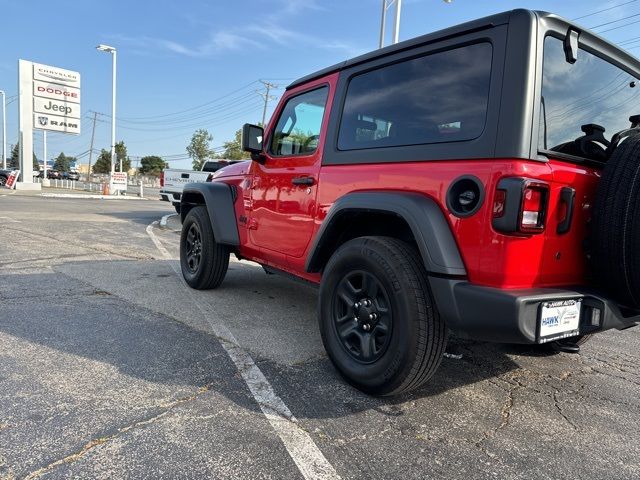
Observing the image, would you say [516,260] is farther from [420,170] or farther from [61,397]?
[61,397]

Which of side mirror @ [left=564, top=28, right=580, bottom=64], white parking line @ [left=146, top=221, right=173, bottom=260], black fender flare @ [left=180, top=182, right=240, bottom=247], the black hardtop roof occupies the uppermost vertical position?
the black hardtop roof

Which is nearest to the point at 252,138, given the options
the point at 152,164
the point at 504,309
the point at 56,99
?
the point at 504,309

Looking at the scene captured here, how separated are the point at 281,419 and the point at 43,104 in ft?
110

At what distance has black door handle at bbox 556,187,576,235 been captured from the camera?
238 cm

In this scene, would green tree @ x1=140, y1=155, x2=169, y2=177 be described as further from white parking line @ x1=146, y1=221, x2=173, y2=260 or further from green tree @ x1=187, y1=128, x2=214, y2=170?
white parking line @ x1=146, y1=221, x2=173, y2=260

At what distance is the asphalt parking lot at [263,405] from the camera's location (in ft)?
6.98

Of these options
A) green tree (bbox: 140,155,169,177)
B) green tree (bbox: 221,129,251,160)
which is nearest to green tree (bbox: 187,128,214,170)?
green tree (bbox: 221,129,251,160)

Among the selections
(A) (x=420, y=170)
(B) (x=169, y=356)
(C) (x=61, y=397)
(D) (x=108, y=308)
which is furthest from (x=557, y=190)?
(D) (x=108, y=308)

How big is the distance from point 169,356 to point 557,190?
8.79 feet

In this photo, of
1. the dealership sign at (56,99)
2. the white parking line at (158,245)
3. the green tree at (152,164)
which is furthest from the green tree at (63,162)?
the white parking line at (158,245)

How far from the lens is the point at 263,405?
8.63 ft

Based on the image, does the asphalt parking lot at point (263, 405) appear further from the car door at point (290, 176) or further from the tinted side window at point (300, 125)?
the tinted side window at point (300, 125)

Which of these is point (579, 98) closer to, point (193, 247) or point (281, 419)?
point (281, 419)

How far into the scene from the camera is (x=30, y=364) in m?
3.07
